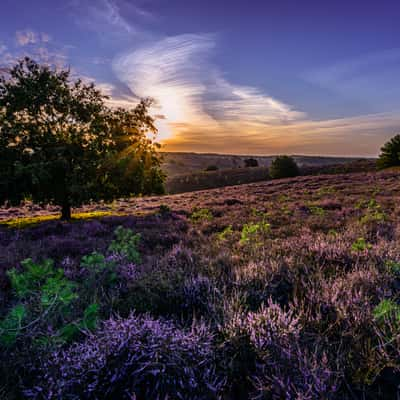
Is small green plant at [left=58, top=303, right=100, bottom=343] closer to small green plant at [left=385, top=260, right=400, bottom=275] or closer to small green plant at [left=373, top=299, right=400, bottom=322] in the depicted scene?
small green plant at [left=373, top=299, right=400, bottom=322]

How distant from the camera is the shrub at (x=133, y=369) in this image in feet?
4.77

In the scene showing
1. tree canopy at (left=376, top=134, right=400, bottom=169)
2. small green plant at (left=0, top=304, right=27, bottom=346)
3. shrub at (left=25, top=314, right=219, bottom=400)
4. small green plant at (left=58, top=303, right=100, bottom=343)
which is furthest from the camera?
tree canopy at (left=376, top=134, right=400, bottom=169)

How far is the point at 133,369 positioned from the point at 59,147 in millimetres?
12904

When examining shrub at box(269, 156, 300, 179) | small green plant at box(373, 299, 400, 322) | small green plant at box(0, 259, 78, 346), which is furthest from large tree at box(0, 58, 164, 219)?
shrub at box(269, 156, 300, 179)

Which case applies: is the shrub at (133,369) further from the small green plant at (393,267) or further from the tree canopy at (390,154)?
the tree canopy at (390,154)

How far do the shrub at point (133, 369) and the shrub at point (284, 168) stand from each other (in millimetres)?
53647

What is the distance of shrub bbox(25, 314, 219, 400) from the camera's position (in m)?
1.45

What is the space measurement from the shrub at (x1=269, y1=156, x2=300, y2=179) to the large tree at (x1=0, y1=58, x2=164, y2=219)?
42.9 meters

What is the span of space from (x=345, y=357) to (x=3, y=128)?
15.5 meters

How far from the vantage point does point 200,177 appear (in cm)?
6525

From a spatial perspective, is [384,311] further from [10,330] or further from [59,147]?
[59,147]

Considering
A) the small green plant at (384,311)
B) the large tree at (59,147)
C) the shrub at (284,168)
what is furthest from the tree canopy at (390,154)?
the small green plant at (384,311)

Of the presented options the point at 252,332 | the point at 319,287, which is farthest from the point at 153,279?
the point at 319,287

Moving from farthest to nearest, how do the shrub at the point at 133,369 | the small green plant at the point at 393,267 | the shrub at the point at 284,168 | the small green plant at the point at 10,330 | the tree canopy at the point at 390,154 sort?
1. the shrub at the point at 284,168
2. the tree canopy at the point at 390,154
3. the small green plant at the point at 393,267
4. the small green plant at the point at 10,330
5. the shrub at the point at 133,369
